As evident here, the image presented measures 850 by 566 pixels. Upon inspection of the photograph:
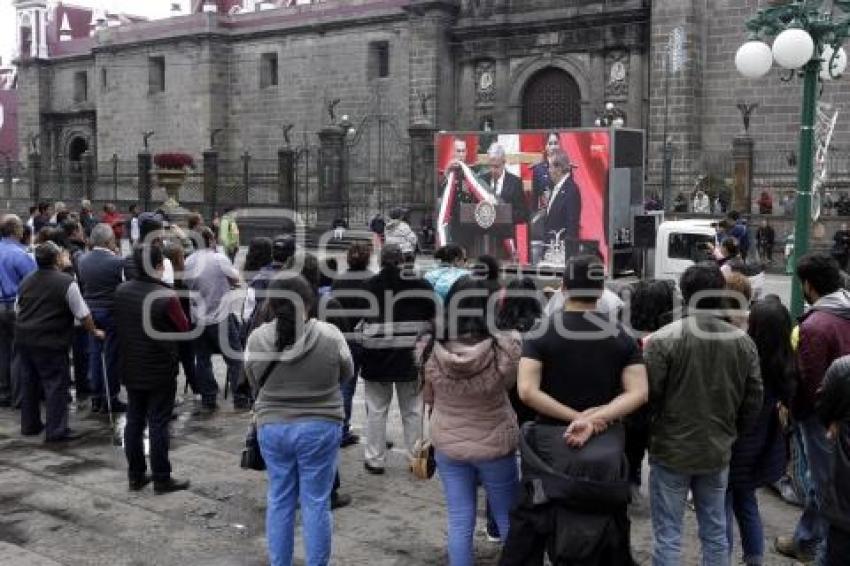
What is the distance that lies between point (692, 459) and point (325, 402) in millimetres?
1859

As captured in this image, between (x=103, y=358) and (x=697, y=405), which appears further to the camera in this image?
(x=103, y=358)

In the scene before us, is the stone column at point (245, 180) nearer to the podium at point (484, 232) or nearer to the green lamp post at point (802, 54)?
the podium at point (484, 232)

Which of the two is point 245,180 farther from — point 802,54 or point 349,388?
point 349,388

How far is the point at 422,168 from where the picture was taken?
2886cm

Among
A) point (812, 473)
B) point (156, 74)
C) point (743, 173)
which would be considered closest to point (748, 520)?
point (812, 473)

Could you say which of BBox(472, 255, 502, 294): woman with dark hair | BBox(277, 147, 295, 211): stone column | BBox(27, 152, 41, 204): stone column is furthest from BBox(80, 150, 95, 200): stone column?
BBox(472, 255, 502, 294): woman with dark hair

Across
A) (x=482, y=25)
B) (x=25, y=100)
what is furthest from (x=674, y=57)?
(x=25, y=100)

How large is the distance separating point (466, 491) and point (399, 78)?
30013 mm

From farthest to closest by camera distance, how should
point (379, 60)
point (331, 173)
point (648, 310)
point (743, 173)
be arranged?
point (379, 60)
point (331, 173)
point (743, 173)
point (648, 310)

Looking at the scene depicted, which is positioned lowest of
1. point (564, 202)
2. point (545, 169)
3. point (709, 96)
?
point (564, 202)

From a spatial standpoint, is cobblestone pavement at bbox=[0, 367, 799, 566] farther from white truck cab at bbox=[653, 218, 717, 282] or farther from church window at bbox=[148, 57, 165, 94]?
church window at bbox=[148, 57, 165, 94]

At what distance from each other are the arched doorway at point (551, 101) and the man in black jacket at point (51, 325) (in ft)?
77.4

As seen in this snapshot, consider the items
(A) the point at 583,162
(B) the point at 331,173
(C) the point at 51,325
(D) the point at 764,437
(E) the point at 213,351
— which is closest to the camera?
(D) the point at 764,437

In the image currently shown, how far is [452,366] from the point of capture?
475 centimetres
